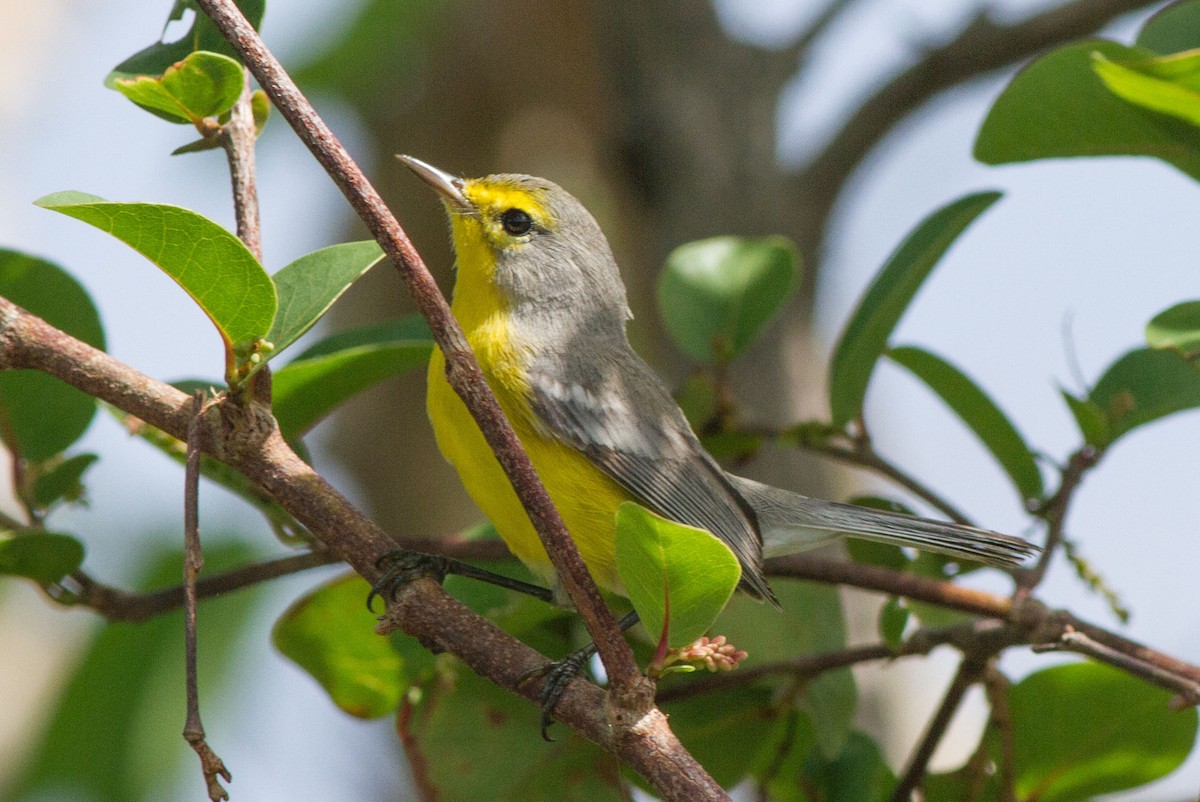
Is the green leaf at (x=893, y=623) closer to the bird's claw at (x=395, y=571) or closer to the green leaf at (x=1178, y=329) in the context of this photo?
the green leaf at (x=1178, y=329)

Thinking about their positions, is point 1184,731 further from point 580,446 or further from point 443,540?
point 443,540

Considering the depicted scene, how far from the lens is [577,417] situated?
2.67 metres

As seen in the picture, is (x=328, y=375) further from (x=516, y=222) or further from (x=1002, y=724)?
(x=1002, y=724)

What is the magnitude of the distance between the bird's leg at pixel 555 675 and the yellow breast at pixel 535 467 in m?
0.22

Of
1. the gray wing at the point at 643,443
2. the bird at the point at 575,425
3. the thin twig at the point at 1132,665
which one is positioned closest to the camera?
the thin twig at the point at 1132,665

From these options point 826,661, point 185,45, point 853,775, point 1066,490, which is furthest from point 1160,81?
point 185,45

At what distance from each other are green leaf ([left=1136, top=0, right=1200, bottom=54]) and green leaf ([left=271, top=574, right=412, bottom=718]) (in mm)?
1879

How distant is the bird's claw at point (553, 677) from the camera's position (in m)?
1.71

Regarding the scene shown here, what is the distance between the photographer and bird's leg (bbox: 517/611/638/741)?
1.71 m

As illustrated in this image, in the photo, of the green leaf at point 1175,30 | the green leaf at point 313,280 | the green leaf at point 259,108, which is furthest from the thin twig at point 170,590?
the green leaf at point 1175,30

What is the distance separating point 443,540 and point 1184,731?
5.07 feet

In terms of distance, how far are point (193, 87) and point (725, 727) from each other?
5.24ft

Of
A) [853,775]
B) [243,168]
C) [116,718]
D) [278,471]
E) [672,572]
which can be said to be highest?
[243,168]

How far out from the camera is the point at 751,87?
4730mm
